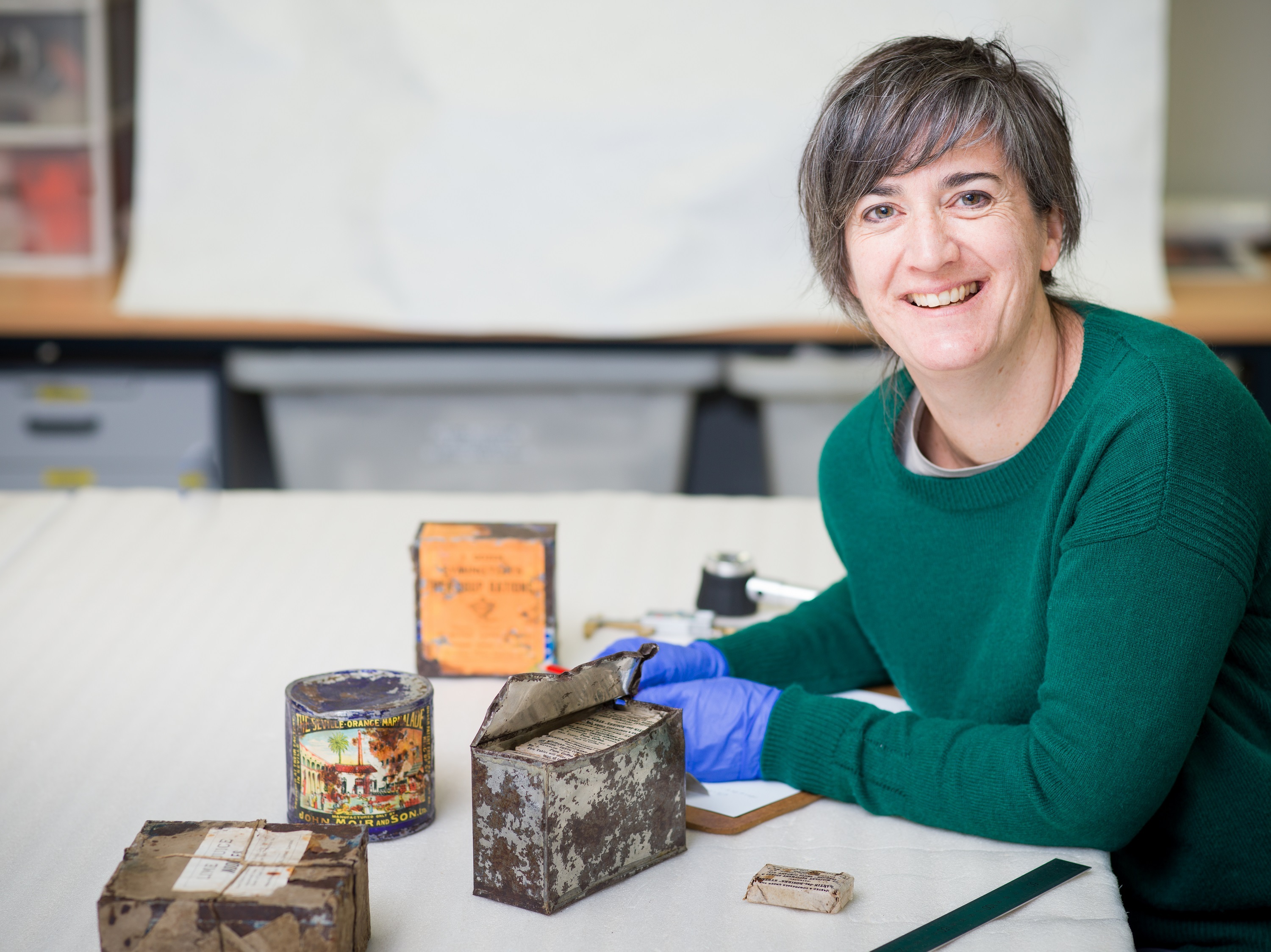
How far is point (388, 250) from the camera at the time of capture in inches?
100

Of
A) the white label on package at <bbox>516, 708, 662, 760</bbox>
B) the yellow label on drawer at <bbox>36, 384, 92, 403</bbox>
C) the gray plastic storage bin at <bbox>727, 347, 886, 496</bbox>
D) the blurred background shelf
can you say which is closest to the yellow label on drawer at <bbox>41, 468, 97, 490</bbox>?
the yellow label on drawer at <bbox>36, 384, 92, 403</bbox>

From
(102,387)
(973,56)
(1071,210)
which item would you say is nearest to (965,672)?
(1071,210)

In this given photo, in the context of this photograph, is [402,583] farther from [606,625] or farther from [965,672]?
[965,672]

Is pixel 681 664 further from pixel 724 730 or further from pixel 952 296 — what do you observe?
pixel 952 296

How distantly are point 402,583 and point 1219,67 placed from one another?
7.95ft

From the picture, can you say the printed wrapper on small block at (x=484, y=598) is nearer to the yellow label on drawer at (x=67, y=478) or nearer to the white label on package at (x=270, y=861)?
the white label on package at (x=270, y=861)

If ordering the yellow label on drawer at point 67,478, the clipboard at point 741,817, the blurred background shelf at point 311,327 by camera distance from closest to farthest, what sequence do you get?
the clipboard at point 741,817 < the blurred background shelf at point 311,327 < the yellow label on drawer at point 67,478

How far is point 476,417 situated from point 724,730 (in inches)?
65.1

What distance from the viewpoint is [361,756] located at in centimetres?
91

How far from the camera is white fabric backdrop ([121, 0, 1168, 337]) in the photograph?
8.05ft

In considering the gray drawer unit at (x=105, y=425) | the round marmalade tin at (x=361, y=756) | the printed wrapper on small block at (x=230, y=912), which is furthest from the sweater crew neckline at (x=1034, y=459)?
the gray drawer unit at (x=105, y=425)

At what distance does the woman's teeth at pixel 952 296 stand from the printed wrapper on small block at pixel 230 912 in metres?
0.62

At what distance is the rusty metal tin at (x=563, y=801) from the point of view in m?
0.83

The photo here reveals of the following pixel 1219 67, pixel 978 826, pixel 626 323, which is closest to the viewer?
pixel 978 826
